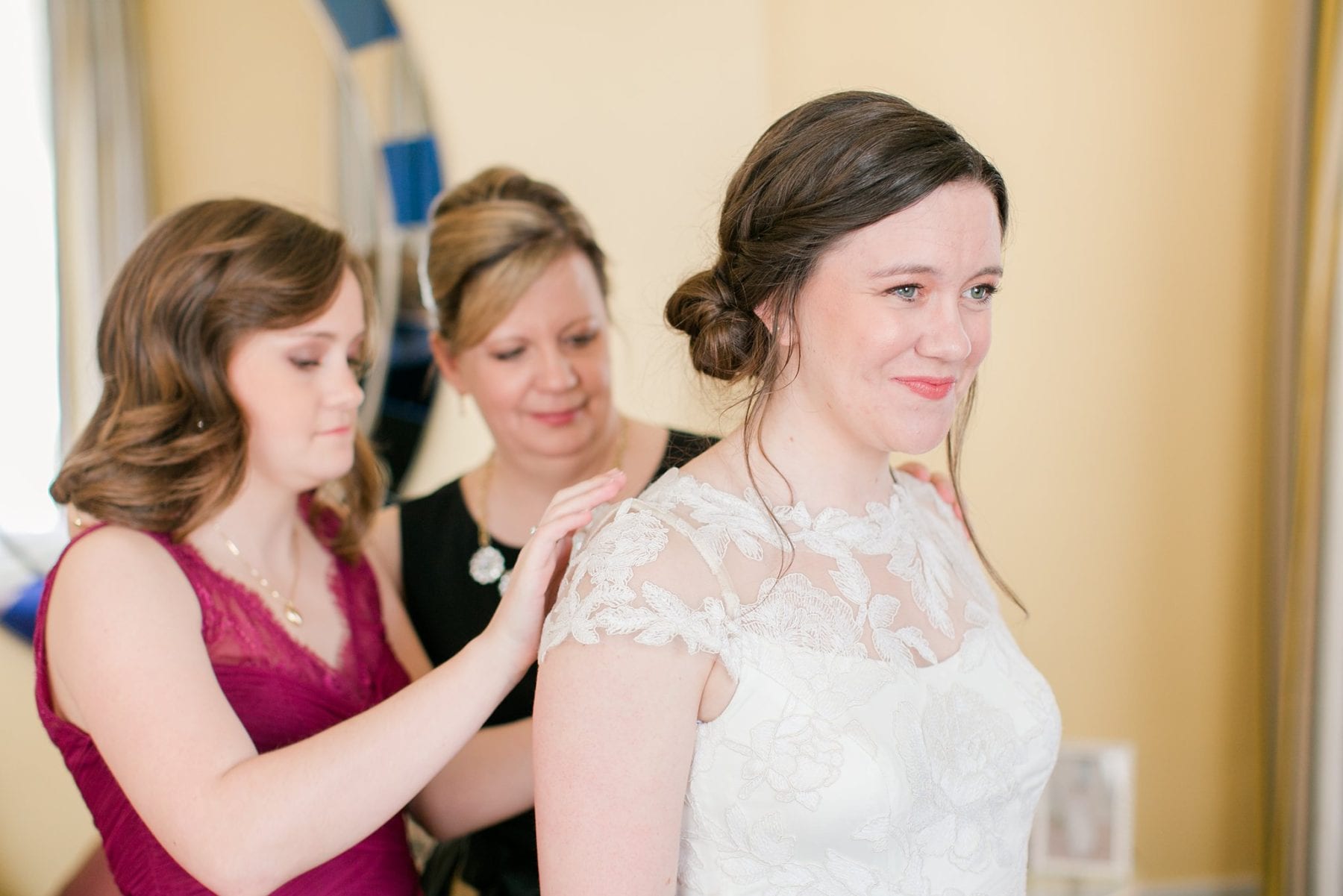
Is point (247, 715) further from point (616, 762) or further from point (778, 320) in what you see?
point (778, 320)

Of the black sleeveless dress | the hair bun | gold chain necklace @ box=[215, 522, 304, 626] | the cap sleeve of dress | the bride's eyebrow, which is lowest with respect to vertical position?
the black sleeveless dress

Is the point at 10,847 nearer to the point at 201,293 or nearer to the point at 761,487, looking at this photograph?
the point at 201,293

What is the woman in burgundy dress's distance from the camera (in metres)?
1.22

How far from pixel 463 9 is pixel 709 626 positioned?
78.5 inches

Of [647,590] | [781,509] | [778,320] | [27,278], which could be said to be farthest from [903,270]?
[27,278]

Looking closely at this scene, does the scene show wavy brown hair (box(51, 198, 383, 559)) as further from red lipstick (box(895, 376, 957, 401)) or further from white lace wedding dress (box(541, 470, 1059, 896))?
red lipstick (box(895, 376, 957, 401))

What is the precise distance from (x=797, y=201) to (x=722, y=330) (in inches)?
7.4

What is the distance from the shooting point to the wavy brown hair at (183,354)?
56.1 inches

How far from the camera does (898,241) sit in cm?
116

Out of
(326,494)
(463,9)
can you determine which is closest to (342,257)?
(326,494)

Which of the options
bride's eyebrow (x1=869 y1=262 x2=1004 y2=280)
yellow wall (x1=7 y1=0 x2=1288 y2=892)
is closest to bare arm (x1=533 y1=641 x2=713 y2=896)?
bride's eyebrow (x1=869 y1=262 x2=1004 y2=280)

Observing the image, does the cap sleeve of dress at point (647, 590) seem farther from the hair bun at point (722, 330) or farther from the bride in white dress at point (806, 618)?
the hair bun at point (722, 330)

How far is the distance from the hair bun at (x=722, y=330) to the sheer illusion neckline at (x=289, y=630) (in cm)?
68

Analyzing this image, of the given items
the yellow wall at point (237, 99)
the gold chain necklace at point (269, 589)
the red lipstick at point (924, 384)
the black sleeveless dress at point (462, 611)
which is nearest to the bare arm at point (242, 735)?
the gold chain necklace at point (269, 589)
